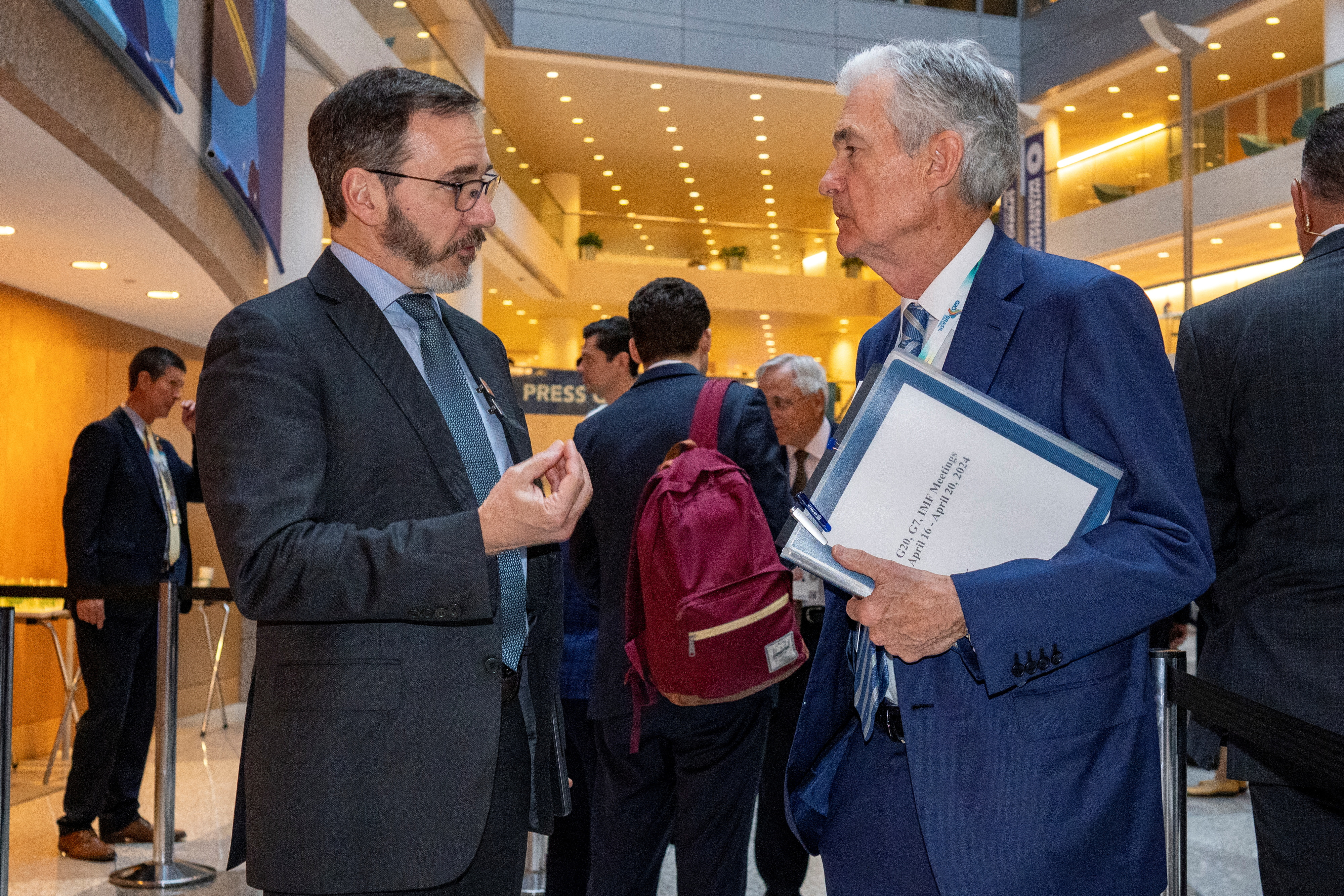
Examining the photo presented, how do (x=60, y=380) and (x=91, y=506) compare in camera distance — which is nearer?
(x=91, y=506)

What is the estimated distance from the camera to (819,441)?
14.6 ft

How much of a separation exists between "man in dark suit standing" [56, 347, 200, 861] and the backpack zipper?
3.24 metres

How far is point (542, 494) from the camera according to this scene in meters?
1.54

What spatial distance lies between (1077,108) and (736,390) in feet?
60.9

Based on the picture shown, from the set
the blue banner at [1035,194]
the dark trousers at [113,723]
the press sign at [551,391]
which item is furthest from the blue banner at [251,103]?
the blue banner at [1035,194]

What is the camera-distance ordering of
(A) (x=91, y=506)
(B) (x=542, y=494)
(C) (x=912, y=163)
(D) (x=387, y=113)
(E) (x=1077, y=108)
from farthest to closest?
1. (E) (x=1077, y=108)
2. (A) (x=91, y=506)
3. (D) (x=387, y=113)
4. (C) (x=912, y=163)
5. (B) (x=542, y=494)

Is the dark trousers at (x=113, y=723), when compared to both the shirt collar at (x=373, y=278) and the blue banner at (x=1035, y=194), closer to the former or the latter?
the shirt collar at (x=373, y=278)

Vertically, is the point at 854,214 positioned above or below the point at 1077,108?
below

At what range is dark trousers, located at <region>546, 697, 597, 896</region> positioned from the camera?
3559mm

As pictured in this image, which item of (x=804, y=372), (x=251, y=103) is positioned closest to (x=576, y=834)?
(x=804, y=372)

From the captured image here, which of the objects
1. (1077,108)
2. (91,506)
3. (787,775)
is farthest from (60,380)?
(1077,108)

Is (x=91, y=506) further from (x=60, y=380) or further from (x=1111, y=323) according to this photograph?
(x=1111, y=323)

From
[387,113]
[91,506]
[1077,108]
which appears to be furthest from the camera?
[1077,108]

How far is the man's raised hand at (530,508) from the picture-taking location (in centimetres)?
151
